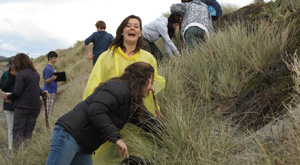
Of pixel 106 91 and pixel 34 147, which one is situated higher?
pixel 106 91

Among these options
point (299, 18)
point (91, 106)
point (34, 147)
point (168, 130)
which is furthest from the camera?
point (34, 147)

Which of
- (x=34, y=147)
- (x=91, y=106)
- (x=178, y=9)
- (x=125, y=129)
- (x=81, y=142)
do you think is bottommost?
(x=34, y=147)

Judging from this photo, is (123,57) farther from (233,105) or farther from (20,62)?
(20,62)

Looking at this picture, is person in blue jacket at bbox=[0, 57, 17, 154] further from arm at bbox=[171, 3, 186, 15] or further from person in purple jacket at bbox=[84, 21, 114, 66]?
arm at bbox=[171, 3, 186, 15]

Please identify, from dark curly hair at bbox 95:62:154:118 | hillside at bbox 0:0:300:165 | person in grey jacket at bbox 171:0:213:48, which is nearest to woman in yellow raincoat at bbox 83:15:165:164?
hillside at bbox 0:0:300:165

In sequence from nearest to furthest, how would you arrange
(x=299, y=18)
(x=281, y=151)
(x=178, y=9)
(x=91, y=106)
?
1. (x=281, y=151)
2. (x=91, y=106)
3. (x=299, y=18)
4. (x=178, y=9)

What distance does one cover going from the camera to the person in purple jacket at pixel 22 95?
17.0 ft

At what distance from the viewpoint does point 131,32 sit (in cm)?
378

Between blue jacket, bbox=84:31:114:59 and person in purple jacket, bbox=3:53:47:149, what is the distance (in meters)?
2.41

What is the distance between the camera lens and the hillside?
2.52 m

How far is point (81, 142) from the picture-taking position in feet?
8.64

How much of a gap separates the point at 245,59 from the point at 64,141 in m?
3.05

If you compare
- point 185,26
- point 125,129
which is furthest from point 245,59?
point 125,129

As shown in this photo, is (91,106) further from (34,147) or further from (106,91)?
(34,147)
